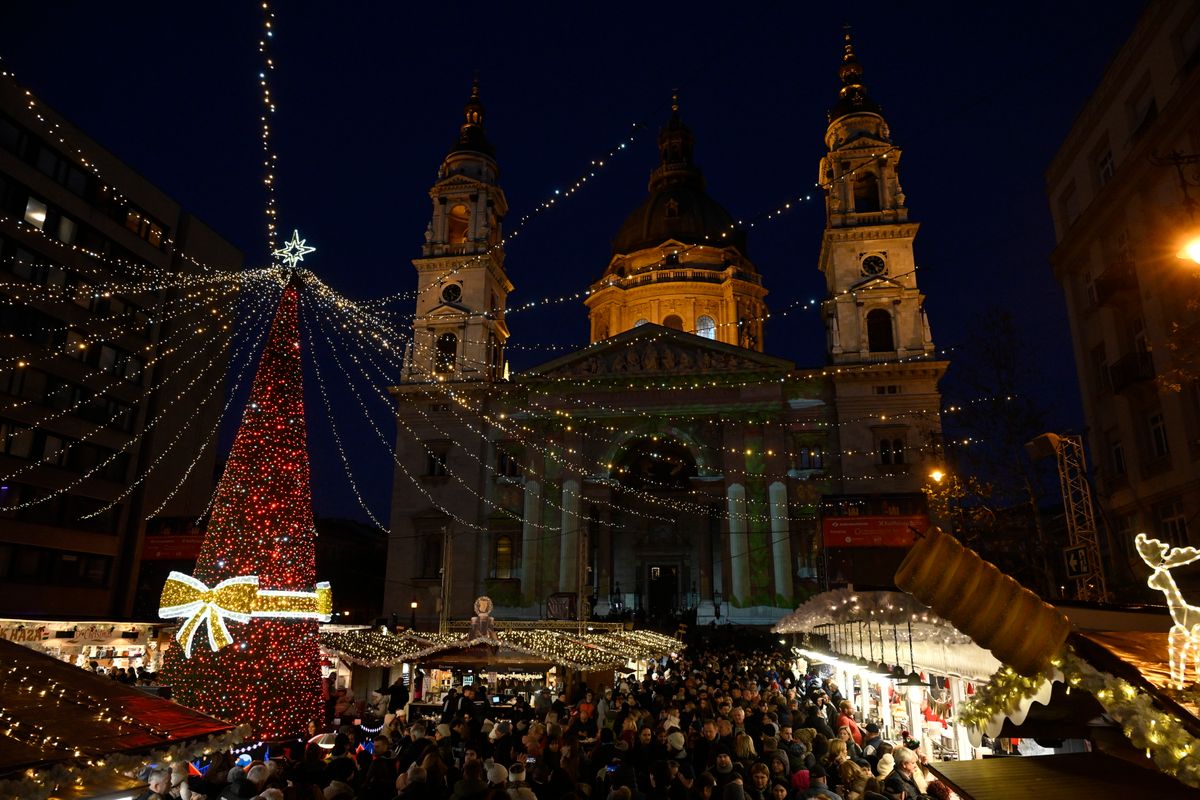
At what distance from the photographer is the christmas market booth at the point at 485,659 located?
15.6 meters

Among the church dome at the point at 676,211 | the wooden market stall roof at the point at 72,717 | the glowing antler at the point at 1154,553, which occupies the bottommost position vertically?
the wooden market stall roof at the point at 72,717

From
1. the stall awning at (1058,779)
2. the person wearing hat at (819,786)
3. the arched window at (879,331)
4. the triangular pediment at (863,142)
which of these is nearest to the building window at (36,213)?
the person wearing hat at (819,786)

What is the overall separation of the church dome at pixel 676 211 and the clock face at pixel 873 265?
41.4 ft

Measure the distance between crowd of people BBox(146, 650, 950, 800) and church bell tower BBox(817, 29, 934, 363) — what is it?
90.3 feet

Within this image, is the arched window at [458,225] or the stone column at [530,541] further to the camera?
the arched window at [458,225]

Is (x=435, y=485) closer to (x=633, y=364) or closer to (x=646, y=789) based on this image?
(x=633, y=364)

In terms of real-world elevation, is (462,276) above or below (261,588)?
above

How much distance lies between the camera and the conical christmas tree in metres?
11.5

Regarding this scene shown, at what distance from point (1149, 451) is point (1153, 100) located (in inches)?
337

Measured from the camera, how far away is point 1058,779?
5109mm

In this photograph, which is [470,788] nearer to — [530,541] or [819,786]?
[819,786]

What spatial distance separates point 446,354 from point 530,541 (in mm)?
11568

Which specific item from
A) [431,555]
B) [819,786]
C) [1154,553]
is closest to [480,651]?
[819,786]

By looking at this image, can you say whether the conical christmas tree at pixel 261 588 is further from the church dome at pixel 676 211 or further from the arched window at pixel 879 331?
the church dome at pixel 676 211
